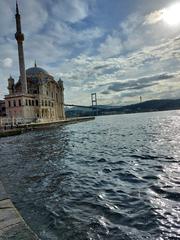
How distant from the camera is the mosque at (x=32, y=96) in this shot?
6328cm

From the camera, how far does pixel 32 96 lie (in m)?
69.6

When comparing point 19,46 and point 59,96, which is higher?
point 19,46

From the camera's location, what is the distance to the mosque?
2491 inches

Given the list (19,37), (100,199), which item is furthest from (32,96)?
(100,199)

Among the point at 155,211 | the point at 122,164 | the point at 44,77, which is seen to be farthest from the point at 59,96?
the point at 155,211

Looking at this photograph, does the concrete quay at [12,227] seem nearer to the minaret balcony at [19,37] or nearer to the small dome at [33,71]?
the minaret balcony at [19,37]

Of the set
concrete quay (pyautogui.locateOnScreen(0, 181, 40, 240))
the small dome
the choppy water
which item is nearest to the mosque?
the small dome

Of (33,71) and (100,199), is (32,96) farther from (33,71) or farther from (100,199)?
(100,199)

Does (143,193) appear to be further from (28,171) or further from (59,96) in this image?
(59,96)

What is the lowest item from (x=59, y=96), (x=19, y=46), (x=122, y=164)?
(x=122, y=164)

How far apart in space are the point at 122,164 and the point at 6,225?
798 cm

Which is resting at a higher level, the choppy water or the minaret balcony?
the minaret balcony

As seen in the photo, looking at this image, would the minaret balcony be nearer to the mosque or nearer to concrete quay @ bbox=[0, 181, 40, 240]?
the mosque

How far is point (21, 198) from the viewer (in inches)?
276
